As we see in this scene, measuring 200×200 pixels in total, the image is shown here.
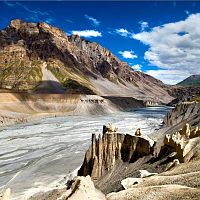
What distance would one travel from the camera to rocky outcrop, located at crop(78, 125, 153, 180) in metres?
41.5

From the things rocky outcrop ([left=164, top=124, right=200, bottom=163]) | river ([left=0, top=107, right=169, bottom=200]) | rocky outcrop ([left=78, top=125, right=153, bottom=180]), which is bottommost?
river ([left=0, top=107, right=169, bottom=200])

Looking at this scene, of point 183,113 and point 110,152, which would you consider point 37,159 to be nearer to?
point 110,152

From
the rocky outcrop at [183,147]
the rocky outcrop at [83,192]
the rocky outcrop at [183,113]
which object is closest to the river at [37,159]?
the rocky outcrop at [183,147]

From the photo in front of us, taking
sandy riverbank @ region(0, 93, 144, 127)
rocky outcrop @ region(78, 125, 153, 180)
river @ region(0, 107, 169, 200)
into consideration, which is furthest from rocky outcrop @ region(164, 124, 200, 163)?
sandy riverbank @ region(0, 93, 144, 127)

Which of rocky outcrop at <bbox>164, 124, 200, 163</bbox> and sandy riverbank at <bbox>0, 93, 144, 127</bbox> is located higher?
sandy riverbank at <bbox>0, 93, 144, 127</bbox>

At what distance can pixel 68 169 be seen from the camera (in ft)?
180

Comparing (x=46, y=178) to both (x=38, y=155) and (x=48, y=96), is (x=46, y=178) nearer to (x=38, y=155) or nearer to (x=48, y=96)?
(x=38, y=155)

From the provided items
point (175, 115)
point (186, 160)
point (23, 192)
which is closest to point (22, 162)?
point (23, 192)

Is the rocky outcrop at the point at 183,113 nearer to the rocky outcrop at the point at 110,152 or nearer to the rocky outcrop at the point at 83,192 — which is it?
the rocky outcrop at the point at 110,152

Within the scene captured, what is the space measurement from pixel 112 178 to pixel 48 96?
152537mm

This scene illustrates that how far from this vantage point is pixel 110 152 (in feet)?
143

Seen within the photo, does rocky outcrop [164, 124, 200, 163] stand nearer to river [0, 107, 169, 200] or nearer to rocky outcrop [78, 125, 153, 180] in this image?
rocky outcrop [78, 125, 153, 180]

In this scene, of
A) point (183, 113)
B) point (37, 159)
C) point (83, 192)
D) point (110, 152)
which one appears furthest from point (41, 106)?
point (83, 192)

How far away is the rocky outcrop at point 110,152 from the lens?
41.5 meters
